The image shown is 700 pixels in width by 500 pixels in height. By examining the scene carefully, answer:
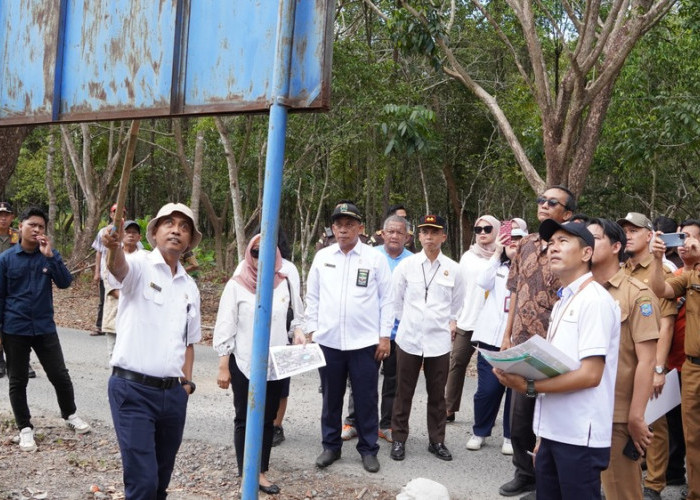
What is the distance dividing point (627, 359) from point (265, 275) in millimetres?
2120

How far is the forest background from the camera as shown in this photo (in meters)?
9.38

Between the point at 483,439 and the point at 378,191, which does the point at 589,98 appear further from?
the point at 378,191

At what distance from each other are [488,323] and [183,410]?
123 inches

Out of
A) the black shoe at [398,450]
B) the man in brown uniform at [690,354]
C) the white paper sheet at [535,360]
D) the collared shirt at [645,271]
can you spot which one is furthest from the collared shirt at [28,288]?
the man in brown uniform at [690,354]

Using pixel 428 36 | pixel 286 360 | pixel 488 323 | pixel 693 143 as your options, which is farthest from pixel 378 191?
pixel 286 360

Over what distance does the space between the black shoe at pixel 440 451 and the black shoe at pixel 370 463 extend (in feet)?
1.91

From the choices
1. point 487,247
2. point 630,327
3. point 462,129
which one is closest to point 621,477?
point 630,327

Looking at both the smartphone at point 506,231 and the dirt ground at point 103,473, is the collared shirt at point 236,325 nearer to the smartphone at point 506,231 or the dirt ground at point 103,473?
the dirt ground at point 103,473

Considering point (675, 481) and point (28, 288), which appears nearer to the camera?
point (675, 481)

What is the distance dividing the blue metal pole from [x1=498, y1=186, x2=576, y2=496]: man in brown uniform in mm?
2027

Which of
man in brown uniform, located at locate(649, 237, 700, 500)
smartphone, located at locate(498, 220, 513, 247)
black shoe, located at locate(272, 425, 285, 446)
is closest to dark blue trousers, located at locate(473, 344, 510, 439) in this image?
smartphone, located at locate(498, 220, 513, 247)

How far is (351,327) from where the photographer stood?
18.2 feet

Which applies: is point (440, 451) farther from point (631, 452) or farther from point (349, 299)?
A: point (631, 452)

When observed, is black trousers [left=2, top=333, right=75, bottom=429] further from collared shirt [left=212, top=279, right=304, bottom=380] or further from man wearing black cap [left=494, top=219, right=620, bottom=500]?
man wearing black cap [left=494, top=219, right=620, bottom=500]
